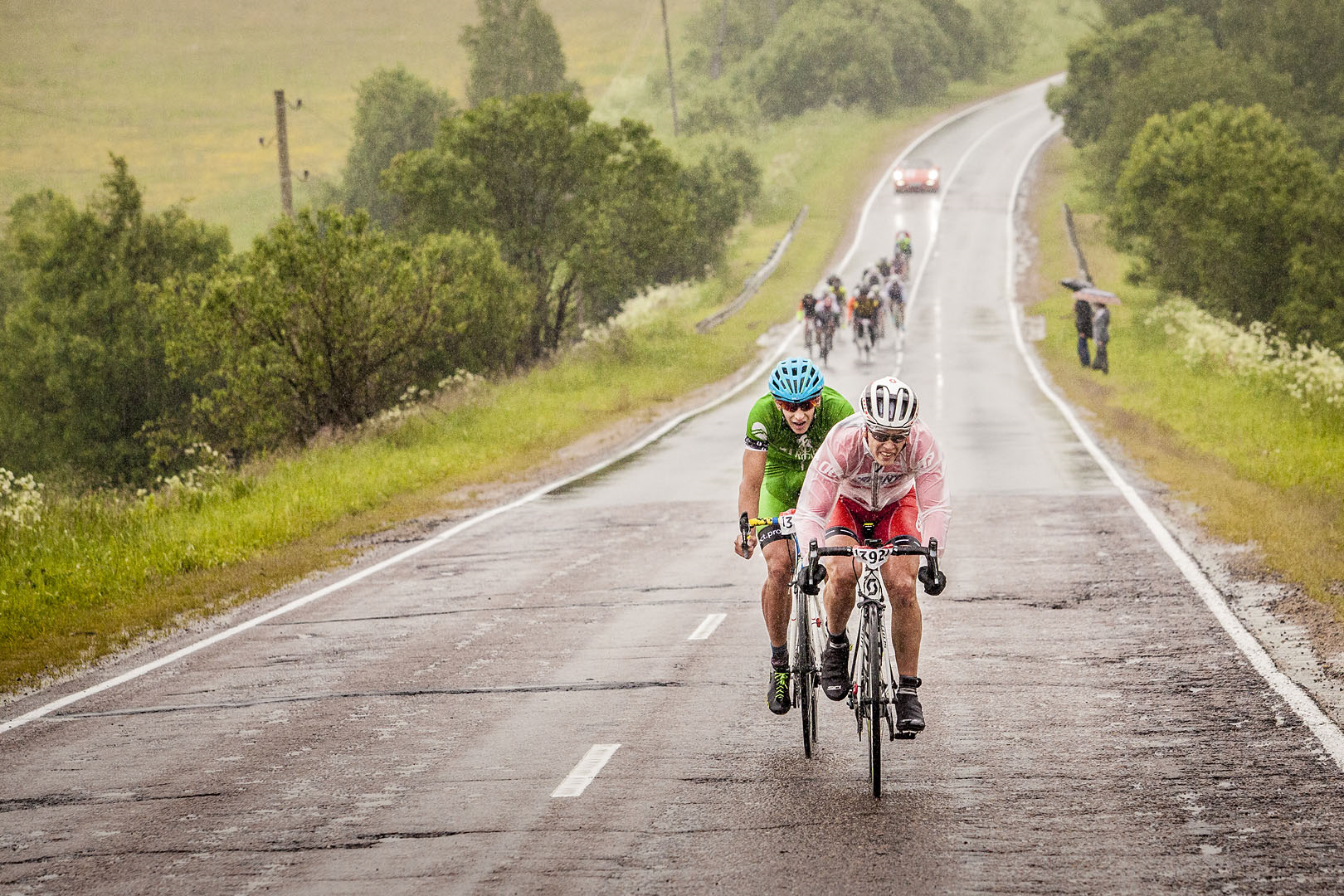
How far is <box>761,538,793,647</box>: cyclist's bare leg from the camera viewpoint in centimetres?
782

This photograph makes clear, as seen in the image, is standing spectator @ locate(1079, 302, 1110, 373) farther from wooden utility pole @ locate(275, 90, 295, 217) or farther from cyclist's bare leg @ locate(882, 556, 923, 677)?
cyclist's bare leg @ locate(882, 556, 923, 677)

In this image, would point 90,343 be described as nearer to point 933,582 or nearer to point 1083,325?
point 1083,325

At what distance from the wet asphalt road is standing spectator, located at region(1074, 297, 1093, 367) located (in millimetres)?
23239

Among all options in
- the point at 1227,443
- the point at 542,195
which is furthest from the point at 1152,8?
the point at 1227,443

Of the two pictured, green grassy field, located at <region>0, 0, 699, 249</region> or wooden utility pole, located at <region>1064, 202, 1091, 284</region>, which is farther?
green grassy field, located at <region>0, 0, 699, 249</region>

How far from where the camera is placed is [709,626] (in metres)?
11.5

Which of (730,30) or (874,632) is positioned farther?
(730,30)

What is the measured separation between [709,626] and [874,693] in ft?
15.5

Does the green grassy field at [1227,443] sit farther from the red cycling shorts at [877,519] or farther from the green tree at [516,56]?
the green tree at [516,56]

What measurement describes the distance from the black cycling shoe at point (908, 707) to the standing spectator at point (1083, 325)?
3065 centimetres

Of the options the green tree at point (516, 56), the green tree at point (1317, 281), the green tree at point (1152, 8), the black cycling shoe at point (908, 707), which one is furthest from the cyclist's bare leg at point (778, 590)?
the green tree at point (1152, 8)

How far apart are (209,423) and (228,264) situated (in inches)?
167

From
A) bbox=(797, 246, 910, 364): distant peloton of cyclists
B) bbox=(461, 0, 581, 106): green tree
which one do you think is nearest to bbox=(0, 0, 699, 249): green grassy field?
bbox=(461, 0, 581, 106): green tree

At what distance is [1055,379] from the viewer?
119 feet
